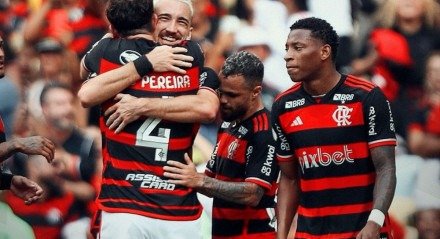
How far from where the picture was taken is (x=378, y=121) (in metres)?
6.70

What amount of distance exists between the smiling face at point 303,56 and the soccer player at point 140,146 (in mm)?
588

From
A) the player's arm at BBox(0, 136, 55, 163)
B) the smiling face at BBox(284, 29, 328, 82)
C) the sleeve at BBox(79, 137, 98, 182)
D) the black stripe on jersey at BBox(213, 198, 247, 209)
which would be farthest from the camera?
the sleeve at BBox(79, 137, 98, 182)

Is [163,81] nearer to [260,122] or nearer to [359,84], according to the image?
[260,122]

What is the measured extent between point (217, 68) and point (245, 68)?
11.0 feet

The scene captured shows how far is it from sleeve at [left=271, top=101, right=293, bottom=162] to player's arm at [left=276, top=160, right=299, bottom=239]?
0.15ft

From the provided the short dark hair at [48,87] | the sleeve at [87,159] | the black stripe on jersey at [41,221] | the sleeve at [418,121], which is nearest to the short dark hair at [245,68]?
the sleeve at [418,121]

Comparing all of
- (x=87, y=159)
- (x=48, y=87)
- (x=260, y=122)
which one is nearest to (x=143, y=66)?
(x=260, y=122)

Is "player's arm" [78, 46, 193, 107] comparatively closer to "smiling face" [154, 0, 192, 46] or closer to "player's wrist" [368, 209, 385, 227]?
"smiling face" [154, 0, 192, 46]

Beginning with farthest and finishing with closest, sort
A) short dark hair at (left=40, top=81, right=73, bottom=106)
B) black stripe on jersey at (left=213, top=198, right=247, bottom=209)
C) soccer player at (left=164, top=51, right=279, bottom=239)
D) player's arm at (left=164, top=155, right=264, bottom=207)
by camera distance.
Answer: short dark hair at (left=40, top=81, right=73, bottom=106) < black stripe on jersey at (left=213, top=198, right=247, bottom=209) < soccer player at (left=164, top=51, right=279, bottom=239) < player's arm at (left=164, top=155, right=264, bottom=207)

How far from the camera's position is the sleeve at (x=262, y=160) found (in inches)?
284

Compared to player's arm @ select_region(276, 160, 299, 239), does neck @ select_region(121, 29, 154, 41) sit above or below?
above

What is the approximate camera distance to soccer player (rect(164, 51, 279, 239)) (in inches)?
286

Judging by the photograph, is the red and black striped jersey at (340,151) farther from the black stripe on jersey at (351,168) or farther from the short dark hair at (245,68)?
the short dark hair at (245,68)

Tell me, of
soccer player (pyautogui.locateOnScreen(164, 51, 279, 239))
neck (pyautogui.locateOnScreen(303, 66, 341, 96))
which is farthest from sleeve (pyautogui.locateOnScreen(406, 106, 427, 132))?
neck (pyautogui.locateOnScreen(303, 66, 341, 96))
